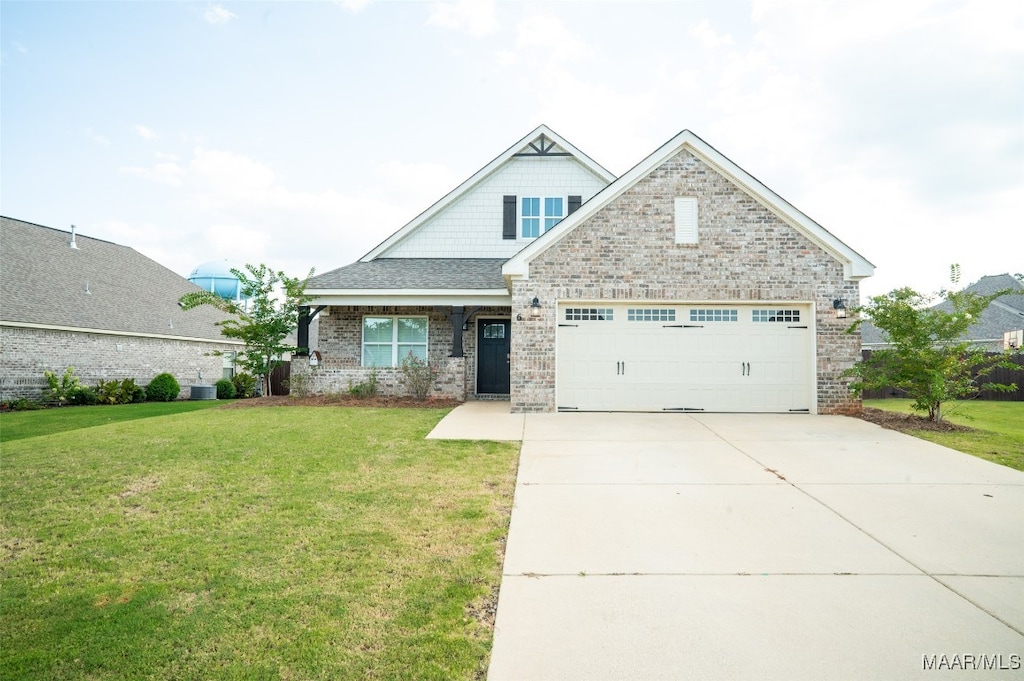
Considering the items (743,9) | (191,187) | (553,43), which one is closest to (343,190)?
(191,187)

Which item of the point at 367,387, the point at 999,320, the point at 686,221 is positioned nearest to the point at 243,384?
the point at 367,387

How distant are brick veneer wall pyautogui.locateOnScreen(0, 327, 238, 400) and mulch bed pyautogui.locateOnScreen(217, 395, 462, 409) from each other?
3.00m

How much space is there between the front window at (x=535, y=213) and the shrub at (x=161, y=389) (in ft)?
45.7

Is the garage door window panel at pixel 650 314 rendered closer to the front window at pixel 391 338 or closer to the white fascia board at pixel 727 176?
the white fascia board at pixel 727 176

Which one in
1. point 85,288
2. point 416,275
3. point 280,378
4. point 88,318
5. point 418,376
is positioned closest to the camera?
point 418,376

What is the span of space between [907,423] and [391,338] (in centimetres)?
1227

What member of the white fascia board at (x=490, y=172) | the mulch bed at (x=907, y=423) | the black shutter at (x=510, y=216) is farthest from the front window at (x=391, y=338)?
the mulch bed at (x=907, y=423)

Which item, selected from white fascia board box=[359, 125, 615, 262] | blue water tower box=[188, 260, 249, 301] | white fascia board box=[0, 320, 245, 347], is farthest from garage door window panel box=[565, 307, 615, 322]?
blue water tower box=[188, 260, 249, 301]

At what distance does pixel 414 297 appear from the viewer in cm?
1395

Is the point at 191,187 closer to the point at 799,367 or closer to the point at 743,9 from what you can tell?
the point at 743,9

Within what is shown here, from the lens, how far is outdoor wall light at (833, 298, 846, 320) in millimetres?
11539

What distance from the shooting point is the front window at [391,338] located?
15.0 m

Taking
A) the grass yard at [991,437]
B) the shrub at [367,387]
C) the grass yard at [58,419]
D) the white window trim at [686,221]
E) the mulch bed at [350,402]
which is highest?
the white window trim at [686,221]

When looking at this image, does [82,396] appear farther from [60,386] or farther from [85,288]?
[85,288]
